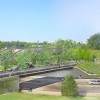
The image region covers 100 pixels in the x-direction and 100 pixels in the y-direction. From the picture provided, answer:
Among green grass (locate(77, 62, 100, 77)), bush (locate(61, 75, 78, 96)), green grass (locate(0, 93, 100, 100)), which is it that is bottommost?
green grass (locate(0, 93, 100, 100))

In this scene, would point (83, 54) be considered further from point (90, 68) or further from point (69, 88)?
point (69, 88)

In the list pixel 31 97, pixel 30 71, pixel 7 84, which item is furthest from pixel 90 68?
pixel 7 84

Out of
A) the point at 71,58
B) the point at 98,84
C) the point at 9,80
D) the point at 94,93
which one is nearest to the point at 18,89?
the point at 9,80

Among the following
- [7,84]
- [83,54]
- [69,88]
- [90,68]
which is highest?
[83,54]

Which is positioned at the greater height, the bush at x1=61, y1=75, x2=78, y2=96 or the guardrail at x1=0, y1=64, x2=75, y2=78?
the guardrail at x1=0, y1=64, x2=75, y2=78

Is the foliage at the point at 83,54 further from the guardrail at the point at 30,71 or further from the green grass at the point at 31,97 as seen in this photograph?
the green grass at the point at 31,97

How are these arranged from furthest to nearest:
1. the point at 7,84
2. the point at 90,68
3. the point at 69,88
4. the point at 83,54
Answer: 1. the point at 83,54
2. the point at 90,68
3. the point at 7,84
4. the point at 69,88

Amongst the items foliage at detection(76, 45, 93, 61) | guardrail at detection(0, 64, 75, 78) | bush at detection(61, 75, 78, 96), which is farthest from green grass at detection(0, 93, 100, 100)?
foliage at detection(76, 45, 93, 61)

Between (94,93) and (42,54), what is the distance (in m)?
69.4

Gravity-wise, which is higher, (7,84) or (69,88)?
(7,84)

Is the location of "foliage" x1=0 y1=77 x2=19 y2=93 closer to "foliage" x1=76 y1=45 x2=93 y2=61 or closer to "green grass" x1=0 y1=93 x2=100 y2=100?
"green grass" x1=0 y1=93 x2=100 y2=100

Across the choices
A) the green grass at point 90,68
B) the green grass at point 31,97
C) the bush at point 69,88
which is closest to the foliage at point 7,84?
the green grass at point 31,97

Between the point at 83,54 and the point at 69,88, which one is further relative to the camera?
the point at 83,54

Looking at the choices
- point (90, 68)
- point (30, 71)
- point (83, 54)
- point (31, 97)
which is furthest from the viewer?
point (83, 54)
